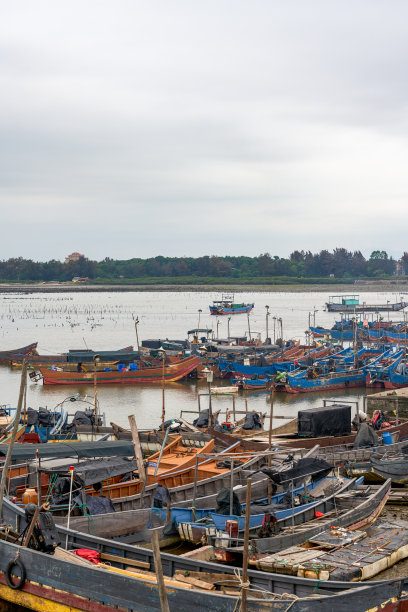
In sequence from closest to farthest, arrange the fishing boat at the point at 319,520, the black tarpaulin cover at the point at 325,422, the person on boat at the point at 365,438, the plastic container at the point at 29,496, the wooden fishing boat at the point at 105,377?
the fishing boat at the point at 319,520, the plastic container at the point at 29,496, the person on boat at the point at 365,438, the black tarpaulin cover at the point at 325,422, the wooden fishing boat at the point at 105,377

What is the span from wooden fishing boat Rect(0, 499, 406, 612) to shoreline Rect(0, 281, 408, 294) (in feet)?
522

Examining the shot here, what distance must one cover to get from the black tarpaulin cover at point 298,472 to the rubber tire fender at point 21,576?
21.2ft

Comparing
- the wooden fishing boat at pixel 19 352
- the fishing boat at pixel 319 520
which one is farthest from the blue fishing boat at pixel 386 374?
the wooden fishing boat at pixel 19 352

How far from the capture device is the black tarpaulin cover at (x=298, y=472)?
17.3 m

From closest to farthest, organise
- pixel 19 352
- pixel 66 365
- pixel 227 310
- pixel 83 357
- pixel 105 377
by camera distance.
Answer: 1. pixel 105 377
2. pixel 83 357
3. pixel 66 365
4. pixel 19 352
5. pixel 227 310

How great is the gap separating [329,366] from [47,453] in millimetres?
28102

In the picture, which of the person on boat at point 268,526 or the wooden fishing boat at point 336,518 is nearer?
the wooden fishing boat at point 336,518

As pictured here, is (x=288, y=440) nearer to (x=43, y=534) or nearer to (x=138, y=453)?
(x=138, y=453)

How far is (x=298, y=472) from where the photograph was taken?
1770 cm

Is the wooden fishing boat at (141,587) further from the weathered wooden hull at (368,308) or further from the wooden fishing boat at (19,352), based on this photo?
the weathered wooden hull at (368,308)

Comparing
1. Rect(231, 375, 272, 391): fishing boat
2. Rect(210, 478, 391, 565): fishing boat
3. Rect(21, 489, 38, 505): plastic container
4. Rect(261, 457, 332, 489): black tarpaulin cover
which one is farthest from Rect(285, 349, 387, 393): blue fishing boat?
Rect(21, 489, 38, 505): plastic container

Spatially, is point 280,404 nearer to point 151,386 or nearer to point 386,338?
point 151,386

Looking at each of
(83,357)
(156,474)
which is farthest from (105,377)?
(156,474)

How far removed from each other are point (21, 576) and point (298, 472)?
24.2 ft
